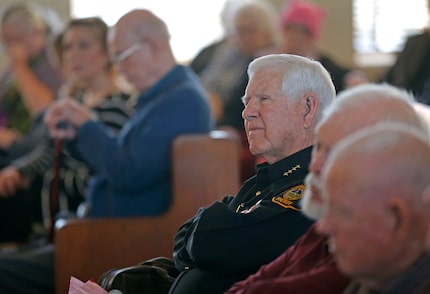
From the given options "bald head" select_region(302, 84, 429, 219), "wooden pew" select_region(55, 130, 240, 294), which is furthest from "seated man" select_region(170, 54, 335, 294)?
"wooden pew" select_region(55, 130, 240, 294)

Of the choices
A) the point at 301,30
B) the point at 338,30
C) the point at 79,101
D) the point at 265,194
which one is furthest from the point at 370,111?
the point at 338,30

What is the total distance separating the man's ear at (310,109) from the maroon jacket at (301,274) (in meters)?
0.44

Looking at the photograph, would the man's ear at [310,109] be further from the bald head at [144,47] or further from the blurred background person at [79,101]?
the blurred background person at [79,101]

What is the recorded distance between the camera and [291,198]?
8.09 ft

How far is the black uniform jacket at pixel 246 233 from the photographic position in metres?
2.42

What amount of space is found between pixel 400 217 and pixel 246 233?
82cm

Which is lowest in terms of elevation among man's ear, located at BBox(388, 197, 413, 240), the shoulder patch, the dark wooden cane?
the dark wooden cane

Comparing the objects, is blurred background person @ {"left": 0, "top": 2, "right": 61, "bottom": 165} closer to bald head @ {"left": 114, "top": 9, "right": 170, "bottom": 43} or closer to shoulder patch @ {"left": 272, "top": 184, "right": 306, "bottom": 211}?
bald head @ {"left": 114, "top": 9, "right": 170, "bottom": 43}

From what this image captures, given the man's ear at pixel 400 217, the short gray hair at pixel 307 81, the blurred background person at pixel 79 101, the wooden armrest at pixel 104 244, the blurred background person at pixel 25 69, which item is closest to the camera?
the man's ear at pixel 400 217

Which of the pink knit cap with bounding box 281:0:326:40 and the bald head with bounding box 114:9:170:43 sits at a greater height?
the bald head with bounding box 114:9:170:43

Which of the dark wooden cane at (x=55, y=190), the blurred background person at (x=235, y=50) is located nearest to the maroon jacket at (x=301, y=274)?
the dark wooden cane at (x=55, y=190)

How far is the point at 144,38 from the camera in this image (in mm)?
3998

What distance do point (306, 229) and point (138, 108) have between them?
1.71 meters

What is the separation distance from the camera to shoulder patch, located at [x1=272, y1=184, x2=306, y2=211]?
2.44m
